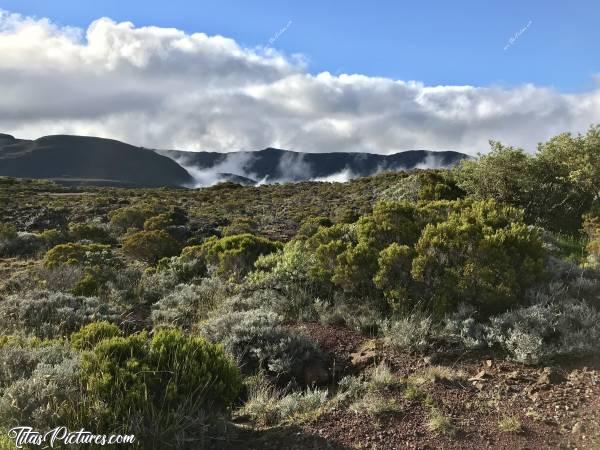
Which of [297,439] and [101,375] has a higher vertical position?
[101,375]

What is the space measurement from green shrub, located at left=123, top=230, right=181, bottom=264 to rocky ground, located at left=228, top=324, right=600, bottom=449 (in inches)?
492

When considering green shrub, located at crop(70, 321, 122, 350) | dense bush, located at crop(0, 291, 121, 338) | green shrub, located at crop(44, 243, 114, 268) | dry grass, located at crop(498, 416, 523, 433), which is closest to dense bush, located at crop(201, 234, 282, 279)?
dense bush, located at crop(0, 291, 121, 338)

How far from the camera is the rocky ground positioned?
13.2 feet

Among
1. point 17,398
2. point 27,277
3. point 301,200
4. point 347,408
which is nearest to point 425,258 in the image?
point 347,408

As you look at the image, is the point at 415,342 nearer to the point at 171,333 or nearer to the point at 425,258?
the point at 425,258

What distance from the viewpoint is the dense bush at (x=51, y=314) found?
7.15 meters

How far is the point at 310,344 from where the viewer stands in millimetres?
5961

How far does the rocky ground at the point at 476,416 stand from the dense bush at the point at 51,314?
13.5 feet

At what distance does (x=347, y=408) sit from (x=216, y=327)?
2426 mm

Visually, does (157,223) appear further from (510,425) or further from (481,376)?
(510,425)

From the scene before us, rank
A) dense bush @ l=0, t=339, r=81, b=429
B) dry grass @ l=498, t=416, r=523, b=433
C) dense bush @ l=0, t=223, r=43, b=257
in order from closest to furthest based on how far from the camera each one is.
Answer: dense bush @ l=0, t=339, r=81, b=429
dry grass @ l=498, t=416, r=523, b=433
dense bush @ l=0, t=223, r=43, b=257

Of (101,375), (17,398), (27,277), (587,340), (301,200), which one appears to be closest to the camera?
(17,398)

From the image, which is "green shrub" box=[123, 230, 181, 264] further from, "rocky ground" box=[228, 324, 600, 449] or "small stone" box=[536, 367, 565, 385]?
"small stone" box=[536, 367, 565, 385]

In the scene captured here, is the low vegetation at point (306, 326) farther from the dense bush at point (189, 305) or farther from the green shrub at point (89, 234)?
the green shrub at point (89, 234)
